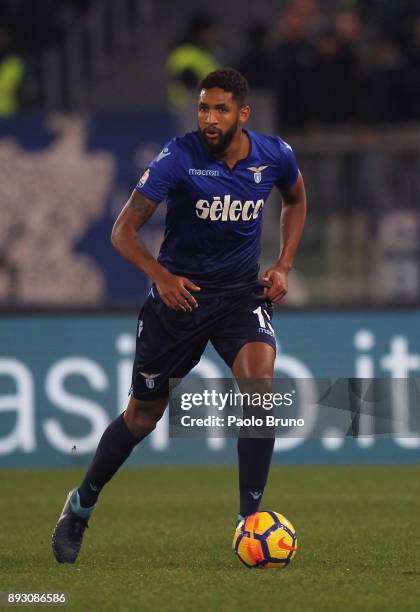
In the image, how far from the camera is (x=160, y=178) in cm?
623

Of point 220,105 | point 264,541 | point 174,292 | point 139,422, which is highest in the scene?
point 220,105

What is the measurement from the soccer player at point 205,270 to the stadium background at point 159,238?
14.3 ft

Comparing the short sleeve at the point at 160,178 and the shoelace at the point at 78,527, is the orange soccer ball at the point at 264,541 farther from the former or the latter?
the short sleeve at the point at 160,178

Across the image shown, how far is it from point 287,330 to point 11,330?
2021 mm

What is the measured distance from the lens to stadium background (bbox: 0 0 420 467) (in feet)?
36.0

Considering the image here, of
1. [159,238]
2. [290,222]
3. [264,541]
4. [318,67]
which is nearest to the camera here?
[264,541]

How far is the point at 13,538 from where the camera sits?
743 centimetres

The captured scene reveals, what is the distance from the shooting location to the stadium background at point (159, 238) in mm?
10961

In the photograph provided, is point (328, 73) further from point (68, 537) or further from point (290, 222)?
point (68, 537)

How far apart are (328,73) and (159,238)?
2.27 meters

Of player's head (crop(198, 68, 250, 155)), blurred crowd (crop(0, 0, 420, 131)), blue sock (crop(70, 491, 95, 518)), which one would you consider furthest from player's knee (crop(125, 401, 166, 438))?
blurred crowd (crop(0, 0, 420, 131))


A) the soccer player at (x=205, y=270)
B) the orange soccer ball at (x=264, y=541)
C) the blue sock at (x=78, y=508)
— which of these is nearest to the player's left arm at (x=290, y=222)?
the soccer player at (x=205, y=270)

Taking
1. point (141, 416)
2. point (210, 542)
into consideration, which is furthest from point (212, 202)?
point (210, 542)

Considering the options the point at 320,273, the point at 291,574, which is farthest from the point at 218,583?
the point at 320,273
